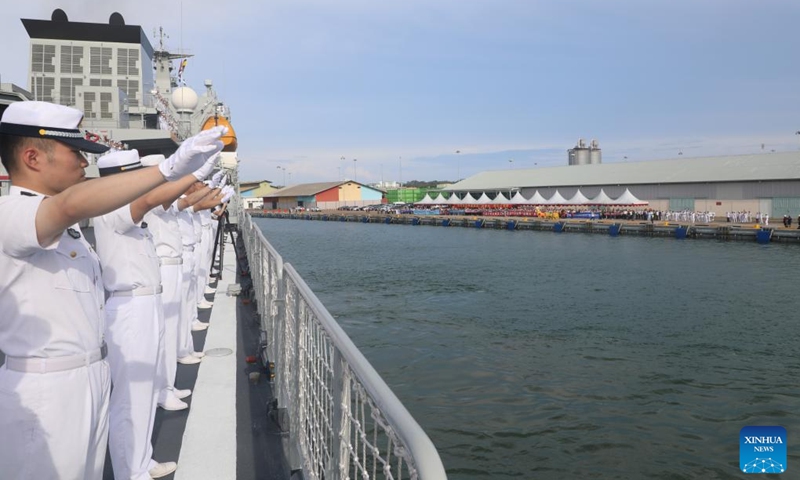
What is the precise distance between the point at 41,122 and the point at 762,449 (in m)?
8.64

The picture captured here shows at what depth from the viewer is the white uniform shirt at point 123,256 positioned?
8.68 ft

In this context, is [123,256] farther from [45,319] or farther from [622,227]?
[622,227]

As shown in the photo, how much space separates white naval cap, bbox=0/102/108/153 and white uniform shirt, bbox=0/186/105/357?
6.9 inches

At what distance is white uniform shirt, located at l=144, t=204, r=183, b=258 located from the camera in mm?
3818

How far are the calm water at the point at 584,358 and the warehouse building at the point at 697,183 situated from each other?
1973cm

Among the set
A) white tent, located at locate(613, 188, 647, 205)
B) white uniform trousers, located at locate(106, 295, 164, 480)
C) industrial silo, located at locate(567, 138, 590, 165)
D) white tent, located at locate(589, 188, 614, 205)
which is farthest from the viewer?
industrial silo, located at locate(567, 138, 590, 165)

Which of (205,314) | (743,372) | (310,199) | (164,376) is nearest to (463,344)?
(743,372)

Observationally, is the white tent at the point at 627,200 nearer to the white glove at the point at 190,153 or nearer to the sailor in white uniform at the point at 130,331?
the sailor in white uniform at the point at 130,331

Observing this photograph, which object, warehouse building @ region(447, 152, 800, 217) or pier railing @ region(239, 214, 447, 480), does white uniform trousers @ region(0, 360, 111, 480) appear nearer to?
pier railing @ region(239, 214, 447, 480)

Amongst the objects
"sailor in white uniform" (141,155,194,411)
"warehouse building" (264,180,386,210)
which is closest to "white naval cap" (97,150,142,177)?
"sailor in white uniform" (141,155,194,411)

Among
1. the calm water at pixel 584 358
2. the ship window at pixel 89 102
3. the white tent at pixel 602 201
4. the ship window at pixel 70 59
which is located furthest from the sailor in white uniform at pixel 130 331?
the white tent at pixel 602 201

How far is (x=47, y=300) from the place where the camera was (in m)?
1.66

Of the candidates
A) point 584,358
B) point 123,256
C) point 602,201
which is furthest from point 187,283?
point 602,201

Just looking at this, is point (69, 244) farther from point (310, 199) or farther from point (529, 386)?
point (310, 199)
